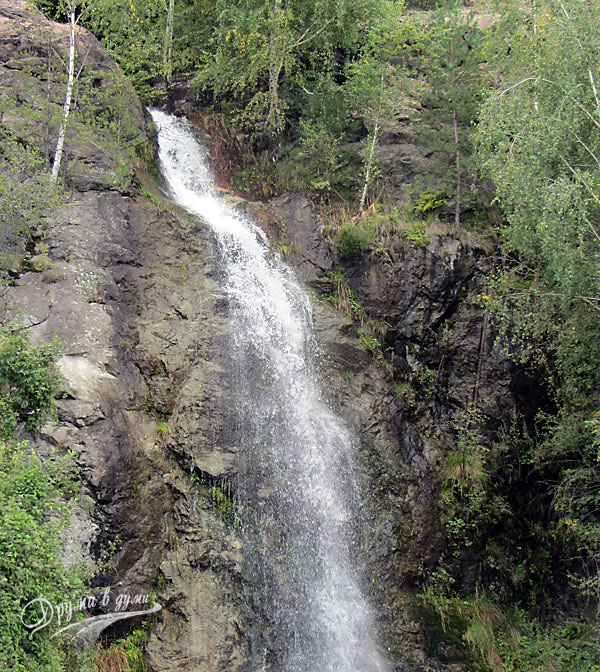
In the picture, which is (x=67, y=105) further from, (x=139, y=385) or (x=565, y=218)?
(x=565, y=218)

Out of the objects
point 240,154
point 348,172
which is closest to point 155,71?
point 240,154

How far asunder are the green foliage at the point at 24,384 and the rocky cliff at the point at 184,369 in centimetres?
43

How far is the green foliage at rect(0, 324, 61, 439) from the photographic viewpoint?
834cm

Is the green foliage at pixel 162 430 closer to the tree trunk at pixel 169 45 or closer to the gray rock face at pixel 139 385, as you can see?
the gray rock face at pixel 139 385

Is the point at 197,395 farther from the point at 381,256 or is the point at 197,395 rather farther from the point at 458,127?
the point at 458,127

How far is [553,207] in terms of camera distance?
9.31 m

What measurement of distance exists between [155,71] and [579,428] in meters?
16.5

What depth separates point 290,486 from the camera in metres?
10.4

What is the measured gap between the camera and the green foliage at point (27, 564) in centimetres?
620

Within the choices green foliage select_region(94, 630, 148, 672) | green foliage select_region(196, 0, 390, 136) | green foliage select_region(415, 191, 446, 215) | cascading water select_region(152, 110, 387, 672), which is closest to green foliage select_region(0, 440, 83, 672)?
green foliage select_region(94, 630, 148, 672)

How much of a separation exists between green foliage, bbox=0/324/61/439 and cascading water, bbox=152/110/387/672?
136 inches

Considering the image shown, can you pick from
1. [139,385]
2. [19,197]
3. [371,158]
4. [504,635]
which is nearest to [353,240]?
[371,158]

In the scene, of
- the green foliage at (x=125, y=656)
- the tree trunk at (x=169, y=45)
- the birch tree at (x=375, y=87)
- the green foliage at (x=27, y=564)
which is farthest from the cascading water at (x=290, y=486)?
the tree trunk at (x=169, y=45)

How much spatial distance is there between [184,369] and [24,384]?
10.6 feet
